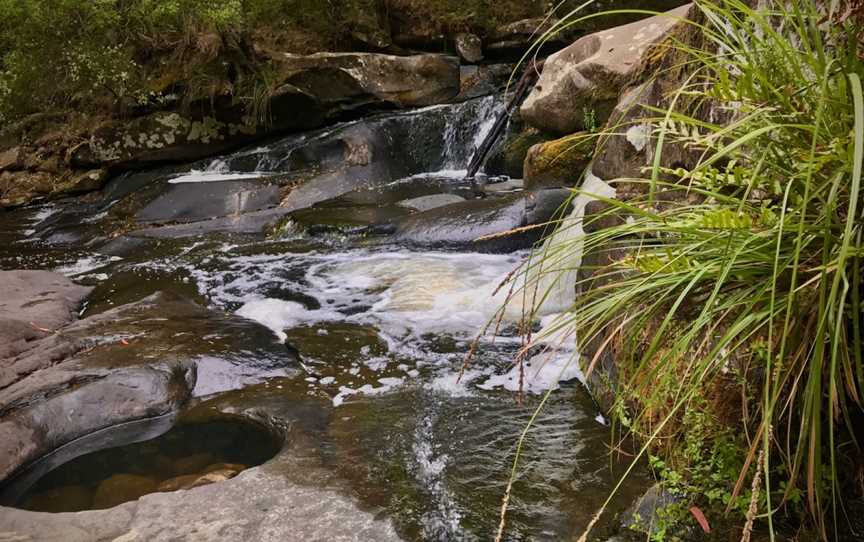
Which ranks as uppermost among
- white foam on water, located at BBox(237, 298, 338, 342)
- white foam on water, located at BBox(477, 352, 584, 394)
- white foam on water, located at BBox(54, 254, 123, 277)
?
white foam on water, located at BBox(477, 352, 584, 394)

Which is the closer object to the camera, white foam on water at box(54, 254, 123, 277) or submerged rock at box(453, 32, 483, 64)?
white foam on water at box(54, 254, 123, 277)

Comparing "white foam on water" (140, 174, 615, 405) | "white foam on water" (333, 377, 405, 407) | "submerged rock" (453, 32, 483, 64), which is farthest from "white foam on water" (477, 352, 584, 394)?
"submerged rock" (453, 32, 483, 64)

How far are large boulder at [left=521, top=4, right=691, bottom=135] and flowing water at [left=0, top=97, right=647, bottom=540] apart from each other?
1.42 meters

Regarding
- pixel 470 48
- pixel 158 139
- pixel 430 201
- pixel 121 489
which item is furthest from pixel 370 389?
pixel 470 48

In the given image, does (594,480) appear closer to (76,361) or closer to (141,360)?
(141,360)

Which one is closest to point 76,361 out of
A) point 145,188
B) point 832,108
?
point 832,108

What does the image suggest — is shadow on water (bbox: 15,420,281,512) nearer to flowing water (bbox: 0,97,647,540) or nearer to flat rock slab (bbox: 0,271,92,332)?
flowing water (bbox: 0,97,647,540)

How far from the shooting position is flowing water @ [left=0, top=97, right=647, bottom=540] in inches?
108

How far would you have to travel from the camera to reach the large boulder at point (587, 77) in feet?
19.9

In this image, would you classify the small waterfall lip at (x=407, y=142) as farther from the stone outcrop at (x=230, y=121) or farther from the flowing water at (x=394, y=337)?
the stone outcrop at (x=230, y=121)

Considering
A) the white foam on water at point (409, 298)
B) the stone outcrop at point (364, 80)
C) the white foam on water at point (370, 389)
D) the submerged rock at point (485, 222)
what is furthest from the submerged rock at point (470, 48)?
the white foam on water at point (370, 389)

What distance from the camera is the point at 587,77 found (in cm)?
620

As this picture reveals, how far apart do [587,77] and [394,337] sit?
10.3 feet

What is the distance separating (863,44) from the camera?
1.65m
